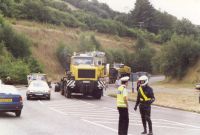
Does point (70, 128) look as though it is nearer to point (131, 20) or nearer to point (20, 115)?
point (20, 115)

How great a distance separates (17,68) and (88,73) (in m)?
32.3

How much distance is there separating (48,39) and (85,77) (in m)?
63.8

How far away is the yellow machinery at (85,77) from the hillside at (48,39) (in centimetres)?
4801

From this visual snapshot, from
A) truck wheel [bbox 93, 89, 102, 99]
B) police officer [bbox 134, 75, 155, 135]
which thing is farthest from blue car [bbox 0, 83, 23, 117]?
truck wheel [bbox 93, 89, 102, 99]

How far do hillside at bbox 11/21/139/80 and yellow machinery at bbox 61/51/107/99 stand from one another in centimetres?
4801

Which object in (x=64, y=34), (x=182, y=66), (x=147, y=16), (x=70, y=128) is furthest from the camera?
(x=147, y=16)

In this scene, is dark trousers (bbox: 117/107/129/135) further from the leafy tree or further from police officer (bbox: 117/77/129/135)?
the leafy tree

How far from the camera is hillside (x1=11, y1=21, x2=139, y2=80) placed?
94.8 metres

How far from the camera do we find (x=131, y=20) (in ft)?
522

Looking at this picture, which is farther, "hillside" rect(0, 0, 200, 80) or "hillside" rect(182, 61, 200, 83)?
"hillside" rect(0, 0, 200, 80)

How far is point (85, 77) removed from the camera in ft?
131

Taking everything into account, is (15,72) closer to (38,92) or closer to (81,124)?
(38,92)

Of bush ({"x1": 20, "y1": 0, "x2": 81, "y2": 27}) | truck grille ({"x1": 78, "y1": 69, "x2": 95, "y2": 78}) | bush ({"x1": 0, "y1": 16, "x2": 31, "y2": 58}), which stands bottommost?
truck grille ({"x1": 78, "y1": 69, "x2": 95, "y2": 78})

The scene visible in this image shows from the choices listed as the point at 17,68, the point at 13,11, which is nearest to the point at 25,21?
the point at 13,11
